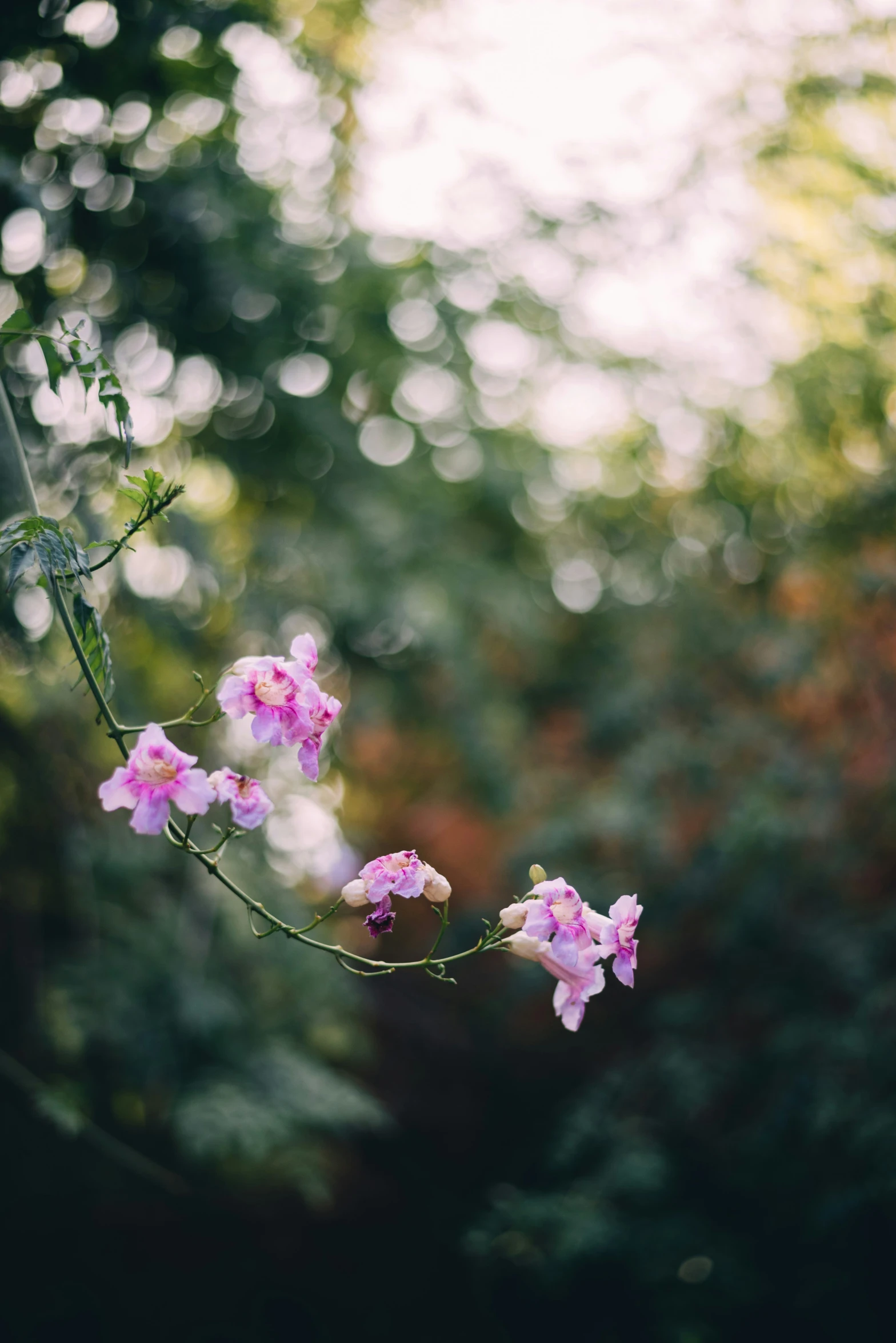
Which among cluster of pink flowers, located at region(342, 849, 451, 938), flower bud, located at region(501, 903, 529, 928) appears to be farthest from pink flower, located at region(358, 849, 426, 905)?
flower bud, located at region(501, 903, 529, 928)

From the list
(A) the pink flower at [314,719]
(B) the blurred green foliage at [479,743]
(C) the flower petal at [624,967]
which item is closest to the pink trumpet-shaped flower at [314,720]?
(A) the pink flower at [314,719]

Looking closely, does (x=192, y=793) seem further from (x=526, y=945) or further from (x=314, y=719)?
(x=526, y=945)

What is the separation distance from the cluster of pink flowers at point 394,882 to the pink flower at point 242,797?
0.13 meters

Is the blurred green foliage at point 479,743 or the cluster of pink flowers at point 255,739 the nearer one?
the cluster of pink flowers at point 255,739

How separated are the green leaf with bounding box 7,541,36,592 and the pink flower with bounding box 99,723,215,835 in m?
0.20

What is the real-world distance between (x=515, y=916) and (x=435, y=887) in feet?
0.32

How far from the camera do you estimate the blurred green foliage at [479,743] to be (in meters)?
2.33

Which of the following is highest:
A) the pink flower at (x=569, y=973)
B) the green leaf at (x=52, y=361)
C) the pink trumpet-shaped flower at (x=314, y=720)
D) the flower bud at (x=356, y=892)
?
the green leaf at (x=52, y=361)

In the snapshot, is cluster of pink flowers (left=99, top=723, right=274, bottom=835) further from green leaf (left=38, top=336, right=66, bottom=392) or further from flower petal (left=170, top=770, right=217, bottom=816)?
green leaf (left=38, top=336, right=66, bottom=392)

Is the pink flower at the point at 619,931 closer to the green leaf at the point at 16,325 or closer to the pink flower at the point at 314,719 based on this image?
the pink flower at the point at 314,719

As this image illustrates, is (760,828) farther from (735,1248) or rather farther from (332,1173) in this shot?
(332,1173)

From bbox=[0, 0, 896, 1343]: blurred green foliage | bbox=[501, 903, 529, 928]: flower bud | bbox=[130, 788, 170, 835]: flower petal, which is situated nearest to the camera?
→ bbox=[130, 788, 170, 835]: flower petal

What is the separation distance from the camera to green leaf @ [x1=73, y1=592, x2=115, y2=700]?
90 centimetres

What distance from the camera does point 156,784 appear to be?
87cm
